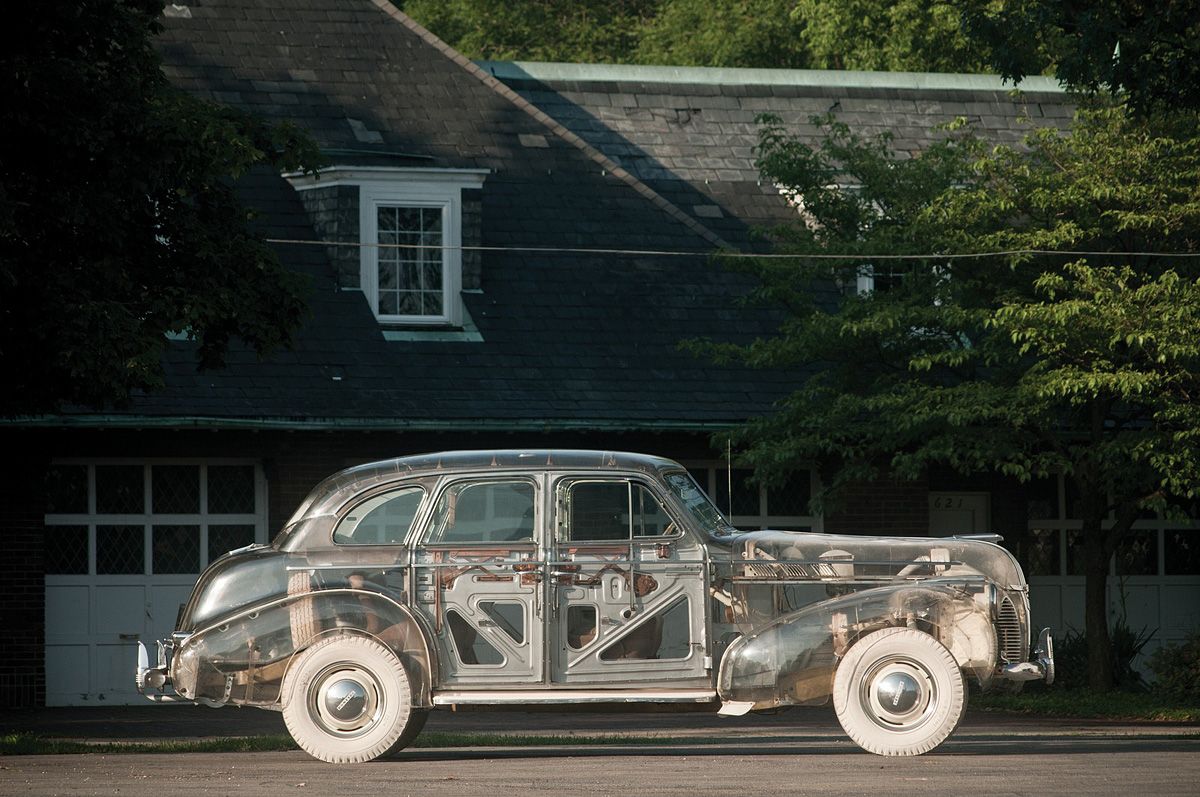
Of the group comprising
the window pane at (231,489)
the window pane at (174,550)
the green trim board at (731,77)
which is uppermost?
the green trim board at (731,77)

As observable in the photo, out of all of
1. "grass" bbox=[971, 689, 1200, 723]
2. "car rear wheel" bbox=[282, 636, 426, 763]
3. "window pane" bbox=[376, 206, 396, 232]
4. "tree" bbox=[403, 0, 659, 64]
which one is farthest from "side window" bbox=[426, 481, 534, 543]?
"tree" bbox=[403, 0, 659, 64]

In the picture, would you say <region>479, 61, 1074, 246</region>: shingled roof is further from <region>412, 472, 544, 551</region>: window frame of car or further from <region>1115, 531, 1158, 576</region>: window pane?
<region>412, 472, 544, 551</region>: window frame of car

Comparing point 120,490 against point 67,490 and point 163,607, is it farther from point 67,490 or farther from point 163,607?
point 163,607

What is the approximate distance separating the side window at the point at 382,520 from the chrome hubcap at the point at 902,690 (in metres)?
3.18

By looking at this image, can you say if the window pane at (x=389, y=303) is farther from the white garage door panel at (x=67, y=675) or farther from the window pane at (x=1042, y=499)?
the window pane at (x=1042, y=499)

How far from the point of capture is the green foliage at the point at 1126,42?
1450cm

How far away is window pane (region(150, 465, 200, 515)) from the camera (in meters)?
20.9

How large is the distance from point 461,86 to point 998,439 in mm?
8923

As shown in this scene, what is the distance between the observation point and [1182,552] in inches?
934

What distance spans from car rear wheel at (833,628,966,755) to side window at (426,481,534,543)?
7.52ft

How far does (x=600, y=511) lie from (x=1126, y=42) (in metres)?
5.57

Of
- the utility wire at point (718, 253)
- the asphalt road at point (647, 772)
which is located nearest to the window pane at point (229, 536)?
the utility wire at point (718, 253)

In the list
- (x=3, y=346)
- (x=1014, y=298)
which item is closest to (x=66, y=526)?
(x=3, y=346)

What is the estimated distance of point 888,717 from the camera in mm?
12383
